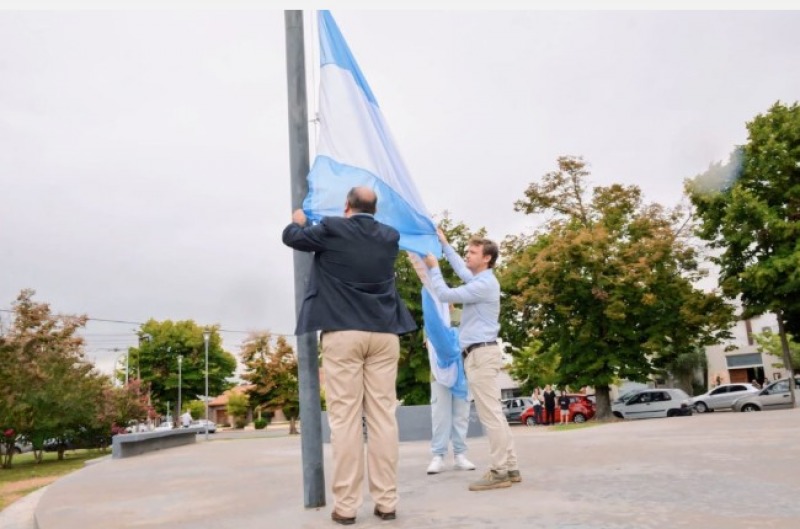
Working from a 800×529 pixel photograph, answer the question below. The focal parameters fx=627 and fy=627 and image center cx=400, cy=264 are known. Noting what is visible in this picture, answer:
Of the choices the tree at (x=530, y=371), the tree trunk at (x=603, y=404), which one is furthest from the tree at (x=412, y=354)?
the tree at (x=530, y=371)

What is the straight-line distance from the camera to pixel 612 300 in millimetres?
27375

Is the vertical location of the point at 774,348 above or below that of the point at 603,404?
above

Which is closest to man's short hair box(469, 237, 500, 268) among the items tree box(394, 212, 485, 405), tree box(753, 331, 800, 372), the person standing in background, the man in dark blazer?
the man in dark blazer

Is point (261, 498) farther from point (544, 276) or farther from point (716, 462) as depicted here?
point (544, 276)

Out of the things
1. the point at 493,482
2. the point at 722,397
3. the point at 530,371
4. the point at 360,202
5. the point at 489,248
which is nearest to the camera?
the point at 360,202

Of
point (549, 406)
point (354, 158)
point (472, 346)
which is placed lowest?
point (549, 406)

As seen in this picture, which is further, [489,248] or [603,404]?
[603,404]

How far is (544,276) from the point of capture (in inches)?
1107

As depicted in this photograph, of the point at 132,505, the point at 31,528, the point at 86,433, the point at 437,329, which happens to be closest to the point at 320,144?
the point at 437,329

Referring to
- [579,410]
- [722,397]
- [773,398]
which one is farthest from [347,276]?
[722,397]

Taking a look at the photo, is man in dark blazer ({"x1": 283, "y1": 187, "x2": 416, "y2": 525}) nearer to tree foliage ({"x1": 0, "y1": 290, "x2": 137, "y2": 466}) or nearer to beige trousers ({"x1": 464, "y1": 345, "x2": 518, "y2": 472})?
beige trousers ({"x1": 464, "y1": 345, "x2": 518, "y2": 472})

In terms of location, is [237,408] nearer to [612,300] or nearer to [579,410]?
[579,410]

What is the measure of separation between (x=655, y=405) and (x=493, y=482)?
2986 centimetres

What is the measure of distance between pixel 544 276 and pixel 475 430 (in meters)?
14.3
